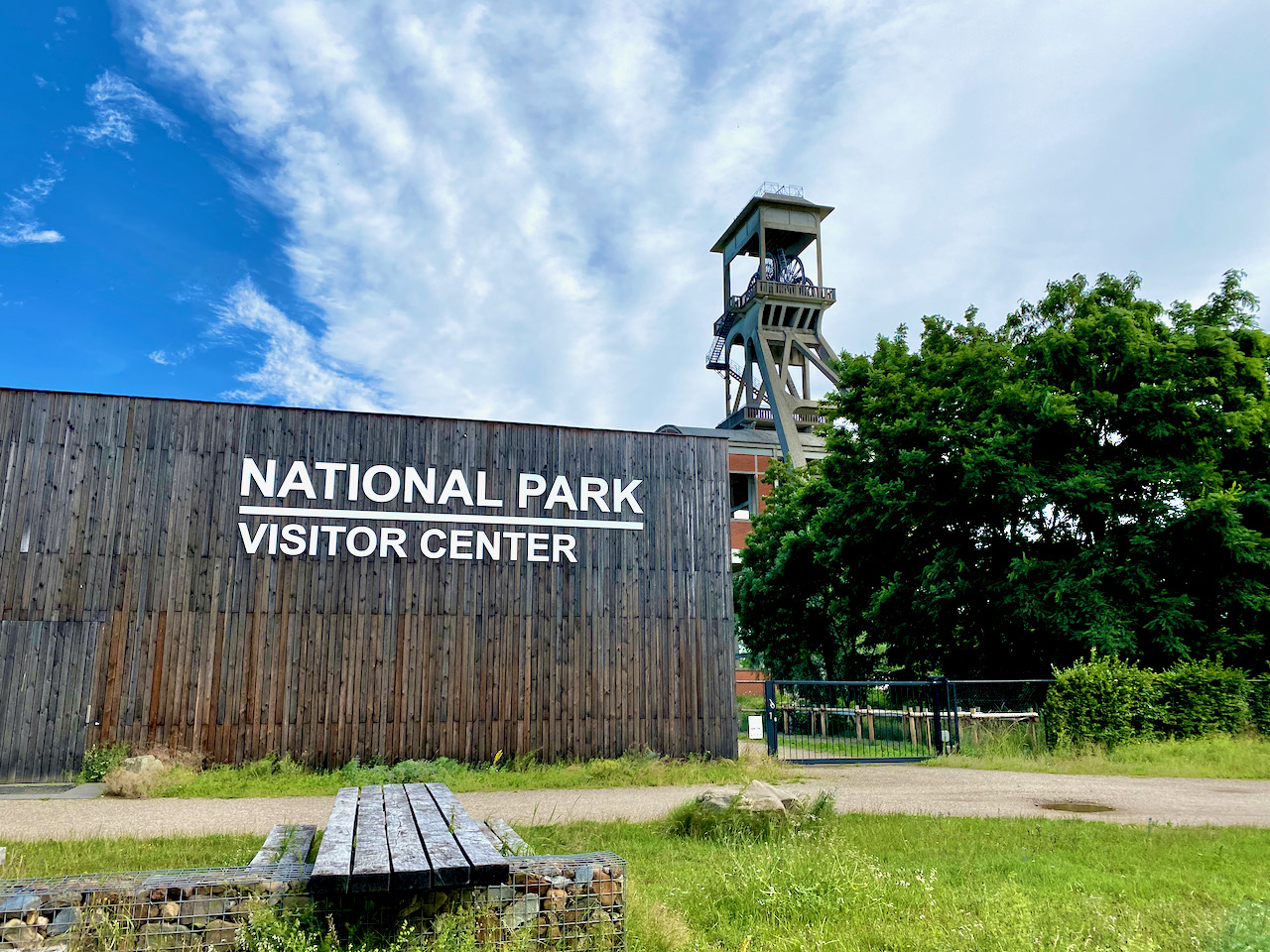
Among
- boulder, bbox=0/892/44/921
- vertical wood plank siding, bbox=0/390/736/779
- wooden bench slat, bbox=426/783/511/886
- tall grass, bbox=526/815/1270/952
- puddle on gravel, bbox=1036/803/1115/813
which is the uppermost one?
vertical wood plank siding, bbox=0/390/736/779

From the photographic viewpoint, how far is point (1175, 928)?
5.49 meters

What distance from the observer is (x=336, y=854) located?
452 centimetres

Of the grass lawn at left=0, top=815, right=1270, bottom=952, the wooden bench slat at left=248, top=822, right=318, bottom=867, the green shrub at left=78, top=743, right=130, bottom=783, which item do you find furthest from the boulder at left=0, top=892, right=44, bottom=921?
the green shrub at left=78, top=743, right=130, bottom=783

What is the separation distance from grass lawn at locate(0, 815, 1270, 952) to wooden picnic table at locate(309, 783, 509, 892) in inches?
42.4

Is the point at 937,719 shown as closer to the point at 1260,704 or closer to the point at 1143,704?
the point at 1143,704

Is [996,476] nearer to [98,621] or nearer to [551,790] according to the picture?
[551,790]

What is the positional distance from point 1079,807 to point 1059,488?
12.3 metres

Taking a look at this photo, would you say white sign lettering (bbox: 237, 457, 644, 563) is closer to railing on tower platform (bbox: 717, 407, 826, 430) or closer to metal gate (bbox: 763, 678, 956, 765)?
metal gate (bbox: 763, 678, 956, 765)

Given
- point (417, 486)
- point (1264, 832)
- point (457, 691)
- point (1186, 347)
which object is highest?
point (1186, 347)

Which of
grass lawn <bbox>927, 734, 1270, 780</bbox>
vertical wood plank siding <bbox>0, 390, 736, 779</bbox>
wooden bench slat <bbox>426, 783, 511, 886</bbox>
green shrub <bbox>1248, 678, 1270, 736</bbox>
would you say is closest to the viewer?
wooden bench slat <bbox>426, 783, 511, 886</bbox>

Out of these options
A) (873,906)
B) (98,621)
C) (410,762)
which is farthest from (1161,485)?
(98,621)

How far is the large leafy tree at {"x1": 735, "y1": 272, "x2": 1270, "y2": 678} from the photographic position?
21.4m

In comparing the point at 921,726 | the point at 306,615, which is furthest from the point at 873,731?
the point at 306,615

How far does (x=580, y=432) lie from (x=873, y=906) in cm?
1143
